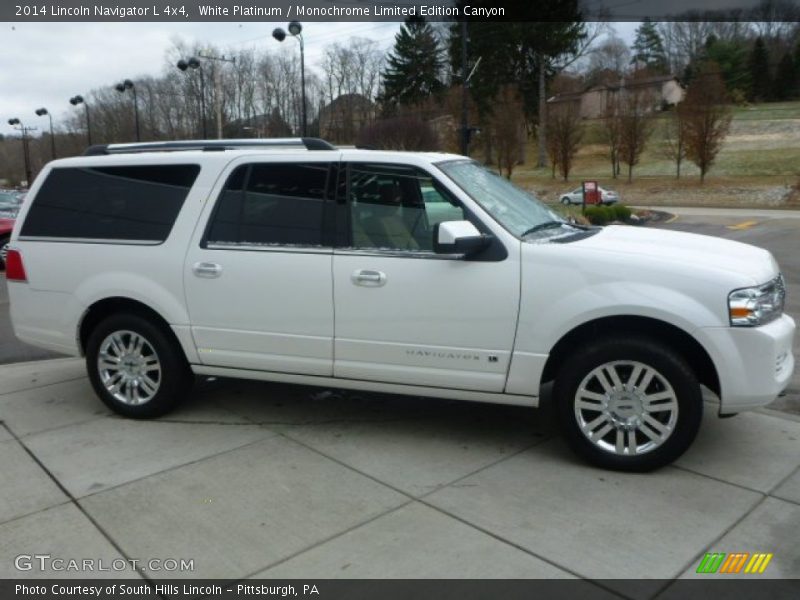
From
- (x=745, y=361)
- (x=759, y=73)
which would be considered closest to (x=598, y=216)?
(x=745, y=361)

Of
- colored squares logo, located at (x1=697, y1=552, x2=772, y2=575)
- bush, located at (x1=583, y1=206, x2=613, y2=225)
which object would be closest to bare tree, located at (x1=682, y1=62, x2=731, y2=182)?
bush, located at (x1=583, y1=206, x2=613, y2=225)

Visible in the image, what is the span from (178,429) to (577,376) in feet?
8.84

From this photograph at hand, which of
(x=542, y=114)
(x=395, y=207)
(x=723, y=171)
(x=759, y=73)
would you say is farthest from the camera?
(x=759, y=73)

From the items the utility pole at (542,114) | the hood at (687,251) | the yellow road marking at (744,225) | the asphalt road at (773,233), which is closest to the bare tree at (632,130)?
the asphalt road at (773,233)

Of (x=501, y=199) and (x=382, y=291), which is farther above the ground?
(x=501, y=199)

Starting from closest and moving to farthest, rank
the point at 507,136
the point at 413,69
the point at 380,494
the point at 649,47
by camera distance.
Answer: the point at 380,494, the point at 507,136, the point at 413,69, the point at 649,47

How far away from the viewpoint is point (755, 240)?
677 inches

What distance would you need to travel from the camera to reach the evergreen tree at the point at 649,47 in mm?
98887

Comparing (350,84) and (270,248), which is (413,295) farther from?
(350,84)

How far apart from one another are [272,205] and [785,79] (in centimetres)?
9057

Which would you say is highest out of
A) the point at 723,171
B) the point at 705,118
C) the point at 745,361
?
the point at 705,118

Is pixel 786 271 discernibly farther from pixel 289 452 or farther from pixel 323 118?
pixel 323 118

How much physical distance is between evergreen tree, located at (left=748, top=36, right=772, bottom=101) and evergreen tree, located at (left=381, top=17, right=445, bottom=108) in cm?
3814

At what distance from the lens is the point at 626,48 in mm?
92750
